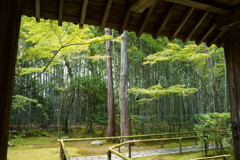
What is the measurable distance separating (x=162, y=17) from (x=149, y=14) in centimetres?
24

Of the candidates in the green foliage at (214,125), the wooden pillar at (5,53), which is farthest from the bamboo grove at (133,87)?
the wooden pillar at (5,53)

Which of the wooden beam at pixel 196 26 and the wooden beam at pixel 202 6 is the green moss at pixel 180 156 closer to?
the wooden beam at pixel 196 26

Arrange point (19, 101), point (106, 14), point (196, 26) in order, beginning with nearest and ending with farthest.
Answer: point (106, 14) → point (196, 26) → point (19, 101)

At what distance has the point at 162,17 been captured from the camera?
7.14 ft

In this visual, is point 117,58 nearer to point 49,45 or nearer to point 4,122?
point 49,45

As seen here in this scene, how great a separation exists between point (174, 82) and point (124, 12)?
10.8 meters

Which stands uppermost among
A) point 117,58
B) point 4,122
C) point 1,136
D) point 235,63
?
point 117,58

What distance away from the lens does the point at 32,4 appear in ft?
5.87

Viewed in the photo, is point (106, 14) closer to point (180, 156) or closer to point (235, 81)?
point (235, 81)

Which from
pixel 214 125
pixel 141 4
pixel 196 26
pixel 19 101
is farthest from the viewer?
pixel 19 101

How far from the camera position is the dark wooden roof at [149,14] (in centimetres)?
184

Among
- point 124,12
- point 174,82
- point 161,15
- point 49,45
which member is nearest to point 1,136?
point 124,12

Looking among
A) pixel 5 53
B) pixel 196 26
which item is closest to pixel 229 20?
pixel 196 26

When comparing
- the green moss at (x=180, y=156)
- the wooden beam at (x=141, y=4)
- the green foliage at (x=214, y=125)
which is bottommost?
the green moss at (x=180, y=156)
